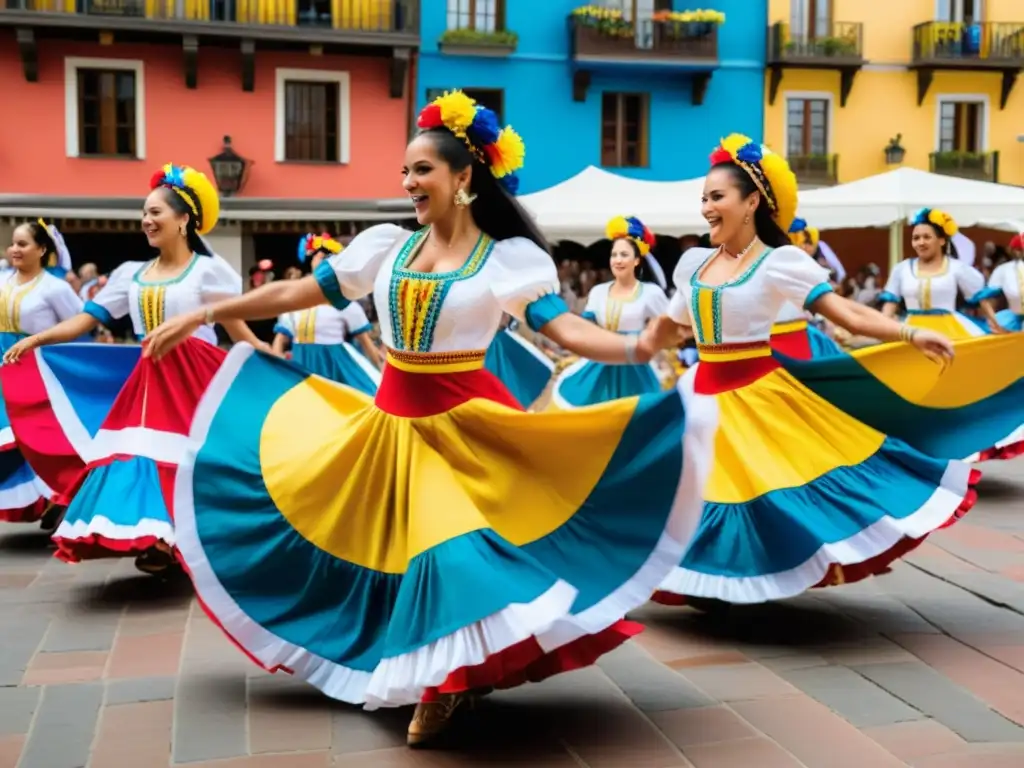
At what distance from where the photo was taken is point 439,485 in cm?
363

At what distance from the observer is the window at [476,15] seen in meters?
24.0

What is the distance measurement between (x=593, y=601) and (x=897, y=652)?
1669 millimetres

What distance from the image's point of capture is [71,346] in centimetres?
616

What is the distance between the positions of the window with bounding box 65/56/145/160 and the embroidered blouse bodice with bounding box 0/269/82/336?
1575 cm

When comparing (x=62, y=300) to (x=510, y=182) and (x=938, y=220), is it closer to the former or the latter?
(x=510, y=182)

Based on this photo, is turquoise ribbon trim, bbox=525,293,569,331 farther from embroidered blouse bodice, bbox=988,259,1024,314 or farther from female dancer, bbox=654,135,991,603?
embroidered blouse bodice, bbox=988,259,1024,314

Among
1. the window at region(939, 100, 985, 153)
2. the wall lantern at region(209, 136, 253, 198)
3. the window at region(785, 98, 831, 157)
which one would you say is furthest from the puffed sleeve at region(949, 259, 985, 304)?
the window at region(939, 100, 985, 153)

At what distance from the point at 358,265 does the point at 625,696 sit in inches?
62.1

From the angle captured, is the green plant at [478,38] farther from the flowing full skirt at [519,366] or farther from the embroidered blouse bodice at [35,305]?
the embroidered blouse bodice at [35,305]

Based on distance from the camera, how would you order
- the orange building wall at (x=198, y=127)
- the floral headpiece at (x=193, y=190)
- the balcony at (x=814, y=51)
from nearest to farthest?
the floral headpiece at (x=193, y=190), the orange building wall at (x=198, y=127), the balcony at (x=814, y=51)

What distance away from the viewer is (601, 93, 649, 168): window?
25000 mm

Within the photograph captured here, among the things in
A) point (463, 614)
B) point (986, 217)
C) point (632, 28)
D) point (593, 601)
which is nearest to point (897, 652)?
point (593, 601)

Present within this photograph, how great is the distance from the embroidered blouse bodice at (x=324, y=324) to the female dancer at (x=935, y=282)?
365 centimetres

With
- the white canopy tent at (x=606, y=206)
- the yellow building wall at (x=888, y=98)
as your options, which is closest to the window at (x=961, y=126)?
the yellow building wall at (x=888, y=98)
